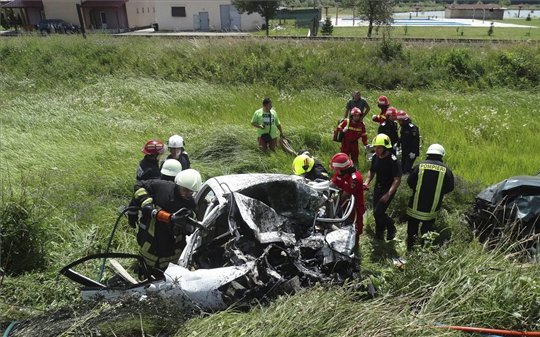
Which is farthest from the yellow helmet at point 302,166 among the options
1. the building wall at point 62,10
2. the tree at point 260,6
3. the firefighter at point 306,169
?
the building wall at point 62,10

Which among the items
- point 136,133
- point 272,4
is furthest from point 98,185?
point 272,4

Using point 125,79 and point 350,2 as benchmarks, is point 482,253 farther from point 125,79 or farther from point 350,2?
point 350,2

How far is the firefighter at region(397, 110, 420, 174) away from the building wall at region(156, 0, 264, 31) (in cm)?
3170

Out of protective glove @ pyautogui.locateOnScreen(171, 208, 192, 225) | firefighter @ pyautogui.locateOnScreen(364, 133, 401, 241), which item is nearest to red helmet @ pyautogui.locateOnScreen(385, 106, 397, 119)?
firefighter @ pyautogui.locateOnScreen(364, 133, 401, 241)

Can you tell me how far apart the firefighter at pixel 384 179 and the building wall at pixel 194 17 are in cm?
3305

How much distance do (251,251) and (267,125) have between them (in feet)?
15.6

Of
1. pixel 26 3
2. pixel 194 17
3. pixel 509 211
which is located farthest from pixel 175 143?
pixel 26 3

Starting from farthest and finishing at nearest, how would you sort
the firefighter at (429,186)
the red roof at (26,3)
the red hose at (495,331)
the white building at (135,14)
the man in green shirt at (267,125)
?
the red roof at (26,3)
the white building at (135,14)
the man in green shirt at (267,125)
the firefighter at (429,186)
the red hose at (495,331)

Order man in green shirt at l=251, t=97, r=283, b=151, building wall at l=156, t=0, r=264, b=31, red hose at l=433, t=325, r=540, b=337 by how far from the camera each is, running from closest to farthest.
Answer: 1. red hose at l=433, t=325, r=540, b=337
2. man in green shirt at l=251, t=97, r=283, b=151
3. building wall at l=156, t=0, r=264, b=31

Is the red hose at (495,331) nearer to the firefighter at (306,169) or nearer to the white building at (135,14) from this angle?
the firefighter at (306,169)

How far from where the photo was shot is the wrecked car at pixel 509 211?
4.31 m

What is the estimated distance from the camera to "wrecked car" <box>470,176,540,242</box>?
431 centimetres

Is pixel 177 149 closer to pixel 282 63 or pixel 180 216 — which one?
pixel 180 216

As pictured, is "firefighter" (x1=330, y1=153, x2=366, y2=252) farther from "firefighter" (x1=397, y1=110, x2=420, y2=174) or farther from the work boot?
"firefighter" (x1=397, y1=110, x2=420, y2=174)
